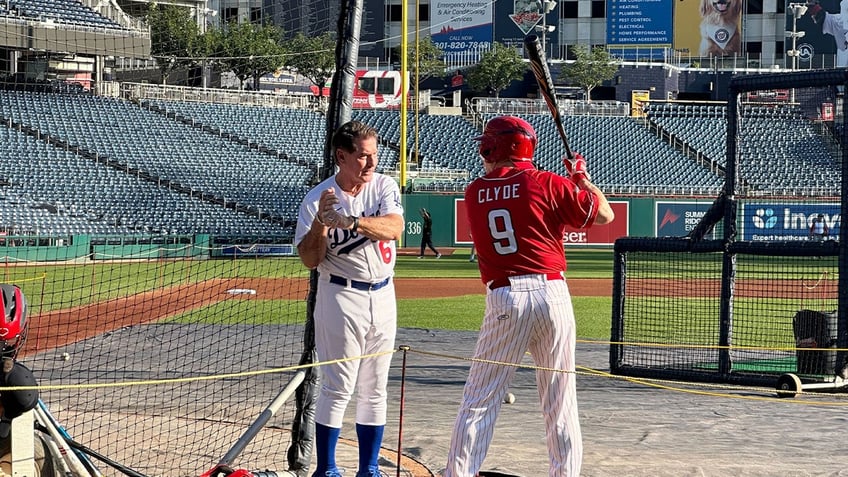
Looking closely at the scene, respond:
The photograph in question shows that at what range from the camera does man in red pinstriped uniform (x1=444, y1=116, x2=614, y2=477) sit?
5246mm

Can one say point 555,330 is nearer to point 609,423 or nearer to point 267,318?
point 609,423

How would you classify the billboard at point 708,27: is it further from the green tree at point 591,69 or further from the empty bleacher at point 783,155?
the empty bleacher at point 783,155

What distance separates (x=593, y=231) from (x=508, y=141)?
32837 mm

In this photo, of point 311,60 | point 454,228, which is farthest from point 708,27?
point 454,228

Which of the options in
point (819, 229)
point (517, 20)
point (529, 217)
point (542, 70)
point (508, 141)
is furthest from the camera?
point (517, 20)

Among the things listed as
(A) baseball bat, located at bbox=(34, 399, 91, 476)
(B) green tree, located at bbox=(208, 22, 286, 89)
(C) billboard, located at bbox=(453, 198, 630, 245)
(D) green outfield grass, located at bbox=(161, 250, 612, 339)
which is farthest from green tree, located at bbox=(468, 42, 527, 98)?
(A) baseball bat, located at bbox=(34, 399, 91, 476)

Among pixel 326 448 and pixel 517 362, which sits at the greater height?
pixel 517 362

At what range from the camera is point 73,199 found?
105 ft

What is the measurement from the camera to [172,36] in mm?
45188

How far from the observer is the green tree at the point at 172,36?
1735 inches

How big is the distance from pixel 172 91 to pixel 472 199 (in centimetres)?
4093

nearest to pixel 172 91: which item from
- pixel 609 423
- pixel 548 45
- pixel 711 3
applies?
pixel 548 45

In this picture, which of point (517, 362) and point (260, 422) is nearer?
point (517, 362)

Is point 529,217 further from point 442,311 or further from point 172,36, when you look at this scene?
point 172,36
